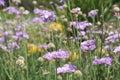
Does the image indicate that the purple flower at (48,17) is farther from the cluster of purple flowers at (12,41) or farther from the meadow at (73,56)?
the cluster of purple flowers at (12,41)

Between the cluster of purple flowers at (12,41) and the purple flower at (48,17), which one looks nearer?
the purple flower at (48,17)

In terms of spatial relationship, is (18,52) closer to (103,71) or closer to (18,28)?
(18,28)

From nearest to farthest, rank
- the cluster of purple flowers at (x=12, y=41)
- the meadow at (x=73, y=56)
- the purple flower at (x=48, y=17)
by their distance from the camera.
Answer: the meadow at (x=73, y=56)
the purple flower at (x=48, y=17)
the cluster of purple flowers at (x=12, y=41)

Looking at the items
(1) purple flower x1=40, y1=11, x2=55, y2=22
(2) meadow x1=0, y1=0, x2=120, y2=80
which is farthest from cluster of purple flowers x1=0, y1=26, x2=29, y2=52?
(1) purple flower x1=40, y1=11, x2=55, y2=22

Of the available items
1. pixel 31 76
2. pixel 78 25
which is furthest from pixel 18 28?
pixel 78 25

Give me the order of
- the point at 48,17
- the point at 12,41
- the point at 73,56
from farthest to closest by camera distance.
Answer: the point at 12,41
the point at 73,56
the point at 48,17

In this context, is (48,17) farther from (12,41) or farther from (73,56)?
(12,41)

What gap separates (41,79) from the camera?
354 cm

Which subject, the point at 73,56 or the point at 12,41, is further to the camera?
the point at 12,41

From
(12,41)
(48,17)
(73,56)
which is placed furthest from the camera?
(12,41)

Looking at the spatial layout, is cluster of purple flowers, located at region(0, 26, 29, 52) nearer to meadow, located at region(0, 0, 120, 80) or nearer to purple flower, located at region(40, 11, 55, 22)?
meadow, located at region(0, 0, 120, 80)

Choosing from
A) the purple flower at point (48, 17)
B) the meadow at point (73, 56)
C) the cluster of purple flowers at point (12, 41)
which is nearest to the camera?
the meadow at point (73, 56)

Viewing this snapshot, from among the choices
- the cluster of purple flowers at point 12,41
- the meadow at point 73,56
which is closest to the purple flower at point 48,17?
the meadow at point 73,56

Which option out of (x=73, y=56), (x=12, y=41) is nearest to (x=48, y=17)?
(x=73, y=56)
